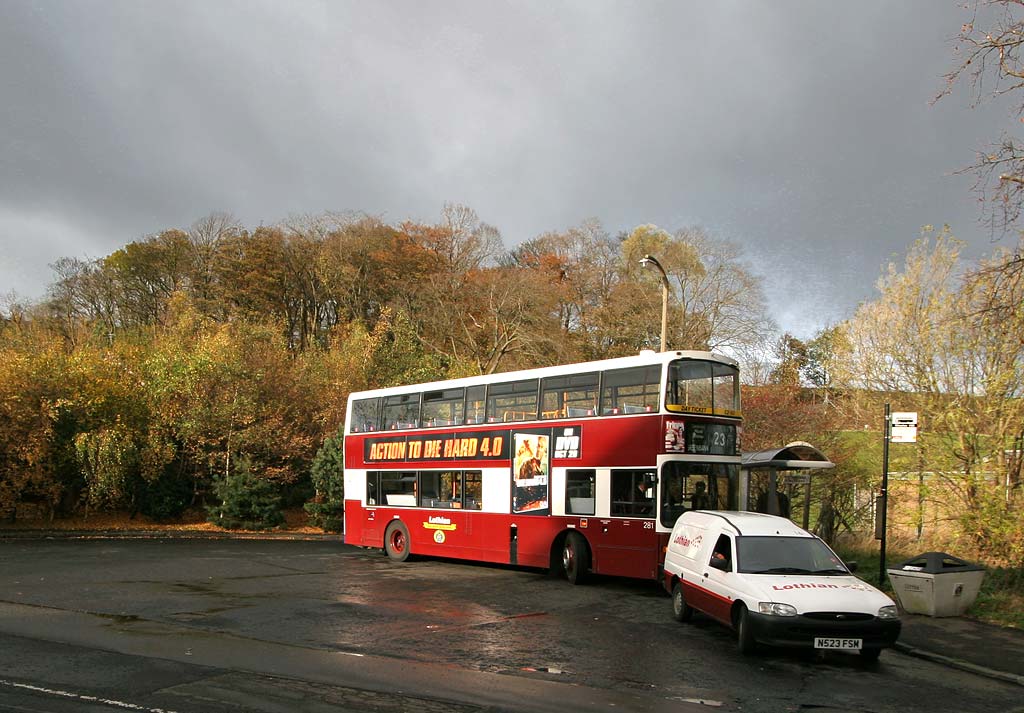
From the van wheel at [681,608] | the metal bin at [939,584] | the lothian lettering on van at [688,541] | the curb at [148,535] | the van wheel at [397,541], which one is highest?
the lothian lettering on van at [688,541]

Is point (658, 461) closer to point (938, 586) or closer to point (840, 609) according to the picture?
point (938, 586)

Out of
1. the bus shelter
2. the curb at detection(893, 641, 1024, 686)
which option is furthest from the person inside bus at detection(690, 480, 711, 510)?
the curb at detection(893, 641, 1024, 686)

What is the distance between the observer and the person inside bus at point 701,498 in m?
16.2

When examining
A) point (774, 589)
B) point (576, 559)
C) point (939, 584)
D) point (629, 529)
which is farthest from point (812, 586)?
point (576, 559)

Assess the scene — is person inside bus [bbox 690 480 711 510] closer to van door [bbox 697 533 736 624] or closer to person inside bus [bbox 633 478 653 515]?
person inside bus [bbox 633 478 653 515]

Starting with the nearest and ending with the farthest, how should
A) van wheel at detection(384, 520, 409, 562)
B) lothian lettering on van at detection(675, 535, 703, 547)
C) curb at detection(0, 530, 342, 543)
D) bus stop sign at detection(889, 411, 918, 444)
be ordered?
lothian lettering on van at detection(675, 535, 703, 547)
bus stop sign at detection(889, 411, 918, 444)
van wheel at detection(384, 520, 409, 562)
curb at detection(0, 530, 342, 543)

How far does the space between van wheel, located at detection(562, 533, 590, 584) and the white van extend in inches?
174

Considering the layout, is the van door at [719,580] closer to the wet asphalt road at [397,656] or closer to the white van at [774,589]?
the white van at [774,589]

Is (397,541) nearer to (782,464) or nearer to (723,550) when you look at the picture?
(782,464)

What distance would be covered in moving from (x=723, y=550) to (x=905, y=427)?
5.16 metres

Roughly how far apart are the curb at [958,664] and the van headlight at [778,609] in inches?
93.2

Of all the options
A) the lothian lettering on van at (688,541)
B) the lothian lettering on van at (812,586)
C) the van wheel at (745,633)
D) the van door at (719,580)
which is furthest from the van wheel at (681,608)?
the lothian lettering on van at (812,586)

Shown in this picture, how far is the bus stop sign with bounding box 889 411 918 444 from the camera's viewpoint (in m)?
14.4

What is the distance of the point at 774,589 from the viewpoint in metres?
10.3
